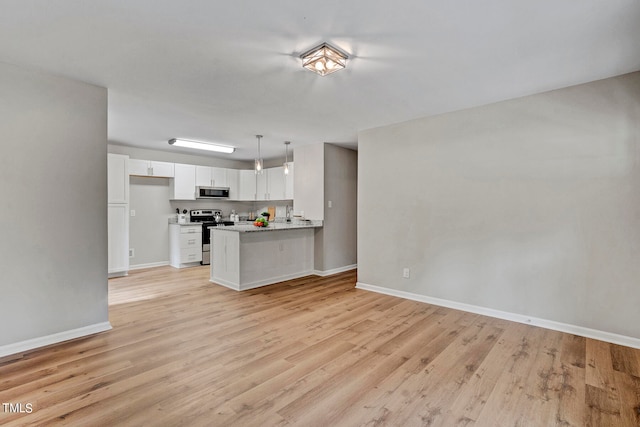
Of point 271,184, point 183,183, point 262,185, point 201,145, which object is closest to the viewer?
point 201,145

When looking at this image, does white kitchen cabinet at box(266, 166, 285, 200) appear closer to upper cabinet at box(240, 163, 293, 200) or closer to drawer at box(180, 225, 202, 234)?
upper cabinet at box(240, 163, 293, 200)

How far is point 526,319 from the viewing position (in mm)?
3271

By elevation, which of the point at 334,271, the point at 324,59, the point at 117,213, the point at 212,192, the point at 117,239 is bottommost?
the point at 334,271

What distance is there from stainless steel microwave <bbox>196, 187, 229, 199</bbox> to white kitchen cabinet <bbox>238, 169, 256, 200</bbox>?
0.38m

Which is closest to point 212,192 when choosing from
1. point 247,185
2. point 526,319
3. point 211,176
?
point 211,176

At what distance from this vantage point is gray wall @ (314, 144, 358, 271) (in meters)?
5.57

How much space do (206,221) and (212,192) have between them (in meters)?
0.67

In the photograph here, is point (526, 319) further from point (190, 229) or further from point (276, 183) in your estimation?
point (190, 229)

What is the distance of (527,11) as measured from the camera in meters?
1.88

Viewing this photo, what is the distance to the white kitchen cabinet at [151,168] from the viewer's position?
5820 mm

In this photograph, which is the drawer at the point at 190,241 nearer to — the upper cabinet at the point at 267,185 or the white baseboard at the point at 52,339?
the upper cabinet at the point at 267,185

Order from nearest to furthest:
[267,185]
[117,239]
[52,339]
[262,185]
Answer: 1. [52,339]
2. [117,239]
3. [267,185]
4. [262,185]

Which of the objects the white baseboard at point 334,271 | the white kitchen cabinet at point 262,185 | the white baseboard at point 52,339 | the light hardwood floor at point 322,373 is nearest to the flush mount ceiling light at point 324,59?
the light hardwood floor at point 322,373

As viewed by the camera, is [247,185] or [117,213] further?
[247,185]
